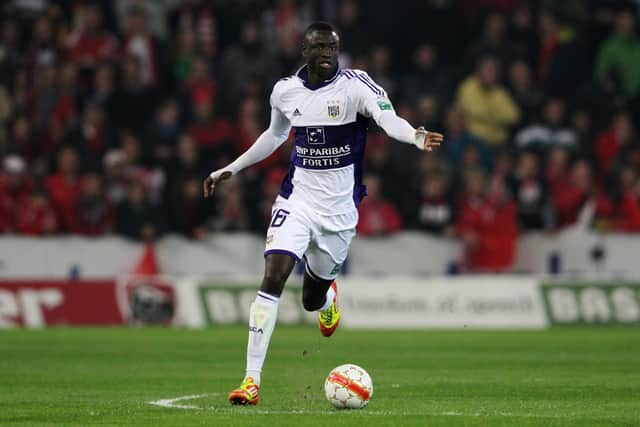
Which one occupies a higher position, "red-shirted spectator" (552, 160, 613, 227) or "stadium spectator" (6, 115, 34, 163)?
"stadium spectator" (6, 115, 34, 163)

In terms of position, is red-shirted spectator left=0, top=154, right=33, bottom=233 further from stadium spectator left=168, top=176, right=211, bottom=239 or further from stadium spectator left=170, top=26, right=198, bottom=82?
stadium spectator left=170, top=26, right=198, bottom=82

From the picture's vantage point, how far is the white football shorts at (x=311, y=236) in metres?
10.9

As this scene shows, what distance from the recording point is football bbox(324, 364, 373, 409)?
991cm

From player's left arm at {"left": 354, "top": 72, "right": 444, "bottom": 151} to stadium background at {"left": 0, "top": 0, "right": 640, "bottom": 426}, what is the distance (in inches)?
342

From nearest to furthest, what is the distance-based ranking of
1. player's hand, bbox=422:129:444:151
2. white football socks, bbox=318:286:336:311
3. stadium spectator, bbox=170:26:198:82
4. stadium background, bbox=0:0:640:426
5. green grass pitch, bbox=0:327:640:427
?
green grass pitch, bbox=0:327:640:427
player's hand, bbox=422:129:444:151
white football socks, bbox=318:286:336:311
stadium background, bbox=0:0:640:426
stadium spectator, bbox=170:26:198:82

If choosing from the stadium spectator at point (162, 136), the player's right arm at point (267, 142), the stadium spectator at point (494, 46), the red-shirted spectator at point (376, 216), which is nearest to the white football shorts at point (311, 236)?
the player's right arm at point (267, 142)

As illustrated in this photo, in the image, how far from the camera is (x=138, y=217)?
2327 cm

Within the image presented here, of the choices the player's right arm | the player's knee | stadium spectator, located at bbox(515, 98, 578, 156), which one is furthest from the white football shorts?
stadium spectator, located at bbox(515, 98, 578, 156)

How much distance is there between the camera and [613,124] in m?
23.6

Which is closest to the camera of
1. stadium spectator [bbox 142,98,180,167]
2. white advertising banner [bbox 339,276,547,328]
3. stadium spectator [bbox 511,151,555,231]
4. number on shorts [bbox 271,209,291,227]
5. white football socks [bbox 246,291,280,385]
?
white football socks [bbox 246,291,280,385]

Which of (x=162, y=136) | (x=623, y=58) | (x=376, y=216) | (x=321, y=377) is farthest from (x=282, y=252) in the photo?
(x=623, y=58)

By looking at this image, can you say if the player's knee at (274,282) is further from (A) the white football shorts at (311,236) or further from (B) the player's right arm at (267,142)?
(B) the player's right arm at (267,142)

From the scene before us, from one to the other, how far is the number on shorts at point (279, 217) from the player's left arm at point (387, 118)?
101 cm

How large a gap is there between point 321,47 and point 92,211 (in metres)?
13.0
